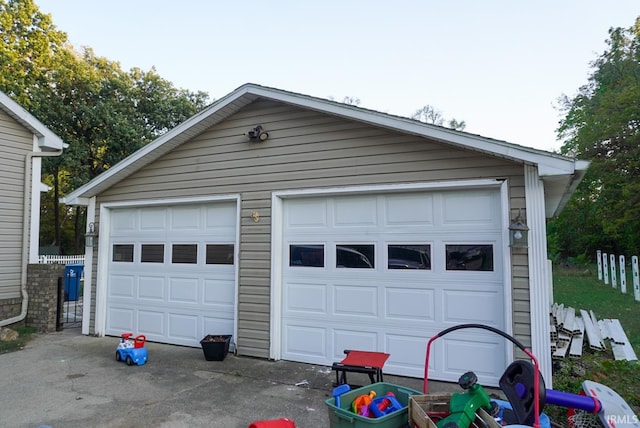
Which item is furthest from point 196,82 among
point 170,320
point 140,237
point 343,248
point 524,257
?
point 524,257

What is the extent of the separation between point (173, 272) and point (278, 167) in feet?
8.81

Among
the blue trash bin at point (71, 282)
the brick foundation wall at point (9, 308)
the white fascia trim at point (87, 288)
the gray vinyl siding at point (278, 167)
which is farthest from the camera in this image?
the blue trash bin at point (71, 282)

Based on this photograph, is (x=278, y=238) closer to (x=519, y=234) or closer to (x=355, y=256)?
(x=355, y=256)

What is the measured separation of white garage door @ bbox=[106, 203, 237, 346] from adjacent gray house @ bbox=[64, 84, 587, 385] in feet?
0.09

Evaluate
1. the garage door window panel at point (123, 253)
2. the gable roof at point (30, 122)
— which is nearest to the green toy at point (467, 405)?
the garage door window panel at point (123, 253)

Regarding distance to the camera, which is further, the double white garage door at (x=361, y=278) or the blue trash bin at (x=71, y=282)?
the blue trash bin at (x=71, y=282)

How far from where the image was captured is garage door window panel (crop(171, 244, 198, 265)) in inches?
258

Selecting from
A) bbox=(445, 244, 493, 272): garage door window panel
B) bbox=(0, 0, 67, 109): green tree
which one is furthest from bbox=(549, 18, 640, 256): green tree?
bbox=(0, 0, 67, 109): green tree

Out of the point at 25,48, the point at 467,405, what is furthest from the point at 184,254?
the point at 25,48

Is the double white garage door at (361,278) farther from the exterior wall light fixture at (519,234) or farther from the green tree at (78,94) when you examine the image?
the green tree at (78,94)

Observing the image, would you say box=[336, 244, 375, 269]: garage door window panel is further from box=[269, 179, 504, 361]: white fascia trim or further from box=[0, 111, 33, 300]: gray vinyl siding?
box=[0, 111, 33, 300]: gray vinyl siding

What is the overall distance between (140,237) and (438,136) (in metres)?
5.45

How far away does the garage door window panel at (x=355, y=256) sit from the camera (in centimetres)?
524

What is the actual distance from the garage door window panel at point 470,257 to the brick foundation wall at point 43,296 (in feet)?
23.8
